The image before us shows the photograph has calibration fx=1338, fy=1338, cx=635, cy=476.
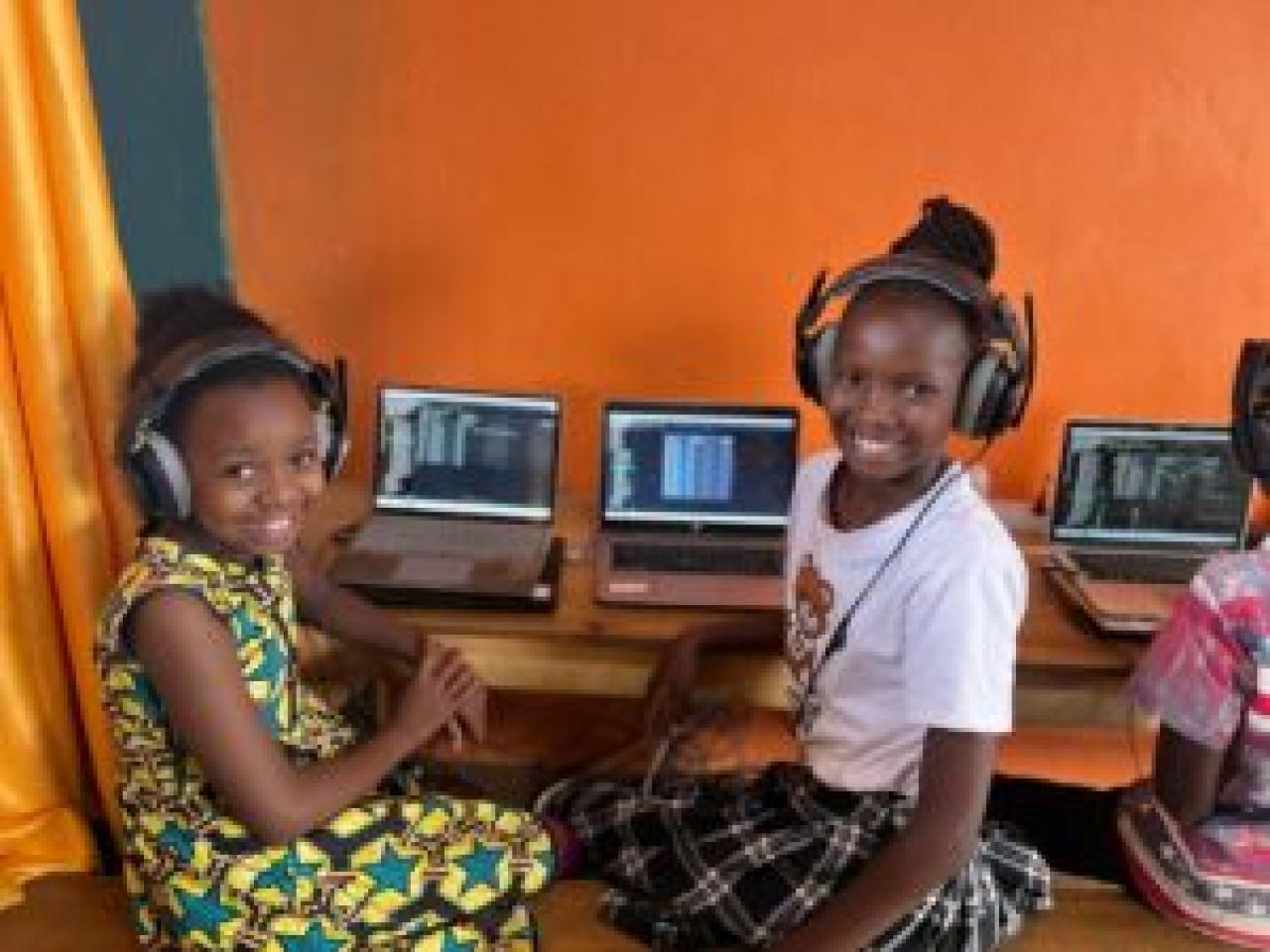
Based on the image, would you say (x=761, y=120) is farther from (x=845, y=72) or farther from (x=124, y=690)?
(x=124, y=690)

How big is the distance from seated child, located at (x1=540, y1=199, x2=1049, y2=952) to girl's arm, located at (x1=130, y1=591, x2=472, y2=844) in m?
0.38

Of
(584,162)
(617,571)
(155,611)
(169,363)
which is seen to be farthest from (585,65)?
(155,611)

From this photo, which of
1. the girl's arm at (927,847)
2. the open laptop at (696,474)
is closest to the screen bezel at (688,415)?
the open laptop at (696,474)

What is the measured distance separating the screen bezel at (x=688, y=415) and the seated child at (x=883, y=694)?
378 mm

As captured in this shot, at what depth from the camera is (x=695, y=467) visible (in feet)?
6.34

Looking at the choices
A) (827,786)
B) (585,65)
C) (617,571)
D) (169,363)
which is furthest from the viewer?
(585,65)

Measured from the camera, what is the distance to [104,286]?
1494mm

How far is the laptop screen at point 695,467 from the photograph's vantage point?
1.92 metres

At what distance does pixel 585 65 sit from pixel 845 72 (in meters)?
0.37

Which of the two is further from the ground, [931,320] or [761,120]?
[761,120]

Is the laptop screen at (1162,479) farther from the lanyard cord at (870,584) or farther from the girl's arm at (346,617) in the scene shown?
the girl's arm at (346,617)

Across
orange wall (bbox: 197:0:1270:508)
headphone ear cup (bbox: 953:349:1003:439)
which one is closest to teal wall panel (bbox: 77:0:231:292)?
orange wall (bbox: 197:0:1270:508)

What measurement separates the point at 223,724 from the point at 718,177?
1.10 meters

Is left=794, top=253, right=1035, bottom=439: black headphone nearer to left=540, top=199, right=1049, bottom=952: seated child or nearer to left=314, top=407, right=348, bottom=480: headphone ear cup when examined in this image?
left=540, top=199, right=1049, bottom=952: seated child
